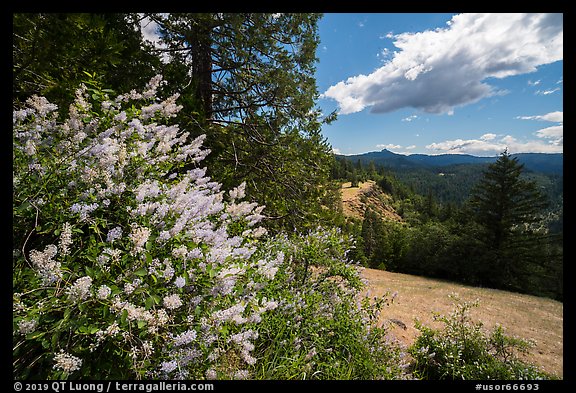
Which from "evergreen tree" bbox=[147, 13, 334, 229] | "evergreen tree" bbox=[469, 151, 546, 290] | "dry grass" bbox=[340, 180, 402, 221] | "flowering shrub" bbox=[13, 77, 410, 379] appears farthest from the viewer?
"dry grass" bbox=[340, 180, 402, 221]

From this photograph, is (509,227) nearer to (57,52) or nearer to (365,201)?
(57,52)

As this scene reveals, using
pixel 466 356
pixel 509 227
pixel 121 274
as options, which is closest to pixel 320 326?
pixel 121 274

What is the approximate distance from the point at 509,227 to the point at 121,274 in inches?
1618

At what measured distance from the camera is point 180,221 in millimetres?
2217

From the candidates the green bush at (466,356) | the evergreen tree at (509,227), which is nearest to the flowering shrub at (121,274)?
the green bush at (466,356)

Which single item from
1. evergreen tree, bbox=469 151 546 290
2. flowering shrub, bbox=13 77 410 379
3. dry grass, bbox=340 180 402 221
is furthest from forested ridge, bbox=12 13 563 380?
dry grass, bbox=340 180 402 221

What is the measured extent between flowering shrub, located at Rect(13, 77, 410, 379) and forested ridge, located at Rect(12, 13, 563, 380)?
0.6 inches

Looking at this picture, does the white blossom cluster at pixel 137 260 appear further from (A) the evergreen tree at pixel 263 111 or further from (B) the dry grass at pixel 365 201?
(B) the dry grass at pixel 365 201

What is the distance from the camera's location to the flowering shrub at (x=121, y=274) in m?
1.77

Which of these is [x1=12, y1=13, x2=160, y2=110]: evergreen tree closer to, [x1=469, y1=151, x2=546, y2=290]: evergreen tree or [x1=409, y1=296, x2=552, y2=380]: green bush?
[x1=409, y1=296, x2=552, y2=380]: green bush

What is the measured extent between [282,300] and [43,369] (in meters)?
2.07

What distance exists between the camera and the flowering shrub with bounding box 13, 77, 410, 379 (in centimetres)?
177

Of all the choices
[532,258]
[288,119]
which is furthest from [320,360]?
[532,258]
